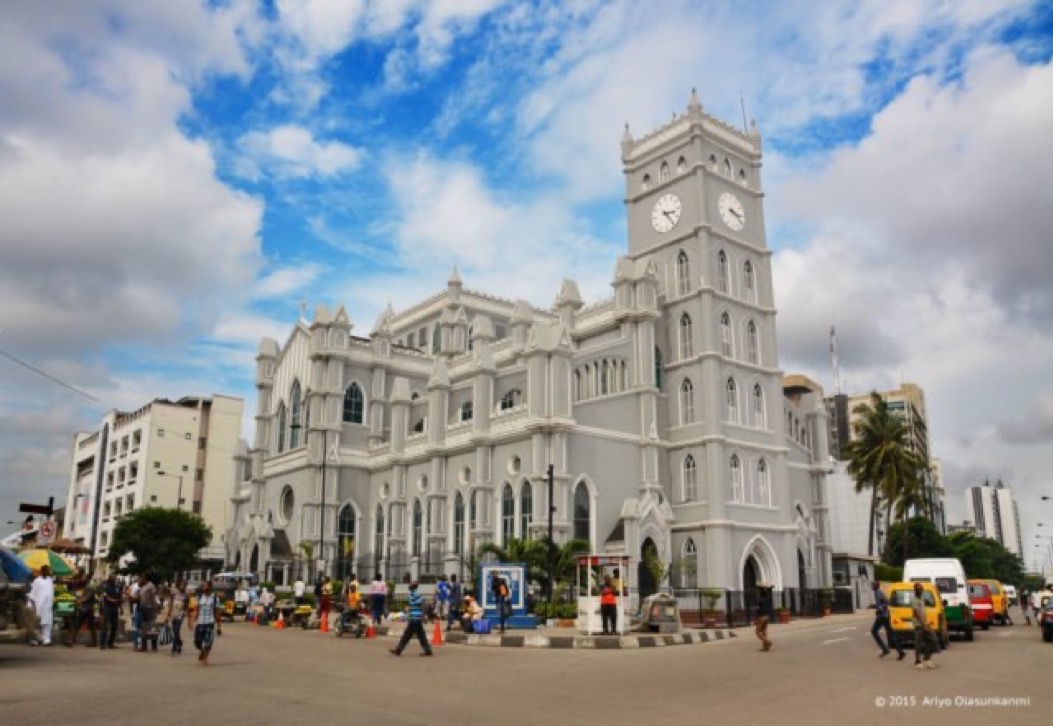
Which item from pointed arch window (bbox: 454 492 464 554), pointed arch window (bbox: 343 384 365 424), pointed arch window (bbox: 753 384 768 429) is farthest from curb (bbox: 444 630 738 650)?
pointed arch window (bbox: 343 384 365 424)

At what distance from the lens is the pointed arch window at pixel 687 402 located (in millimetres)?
47469

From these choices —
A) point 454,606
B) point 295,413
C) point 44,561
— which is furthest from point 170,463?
point 454,606

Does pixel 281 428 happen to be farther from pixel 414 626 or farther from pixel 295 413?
pixel 414 626

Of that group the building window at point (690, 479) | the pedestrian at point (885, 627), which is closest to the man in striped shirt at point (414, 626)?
the pedestrian at point (885, 627)

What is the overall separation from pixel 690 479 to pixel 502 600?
2165 centimetres

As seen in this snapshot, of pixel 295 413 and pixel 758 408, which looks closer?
pixel 758 408

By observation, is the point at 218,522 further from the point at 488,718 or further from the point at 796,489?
the point at 488,718

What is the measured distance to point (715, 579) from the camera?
1720 inches

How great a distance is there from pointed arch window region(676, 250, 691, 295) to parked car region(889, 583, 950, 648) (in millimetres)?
27975

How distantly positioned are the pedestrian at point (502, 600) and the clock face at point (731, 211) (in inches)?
1121

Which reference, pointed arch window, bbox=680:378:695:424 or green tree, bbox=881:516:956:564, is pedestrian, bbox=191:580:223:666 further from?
green tree, bbox=881:516:956:564

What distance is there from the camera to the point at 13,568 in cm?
1845

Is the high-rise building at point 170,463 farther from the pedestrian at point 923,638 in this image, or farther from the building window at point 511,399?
the pedestrian at point 923,638

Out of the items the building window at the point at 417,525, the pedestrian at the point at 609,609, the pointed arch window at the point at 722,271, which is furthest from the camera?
the building window at the point at 417,525
